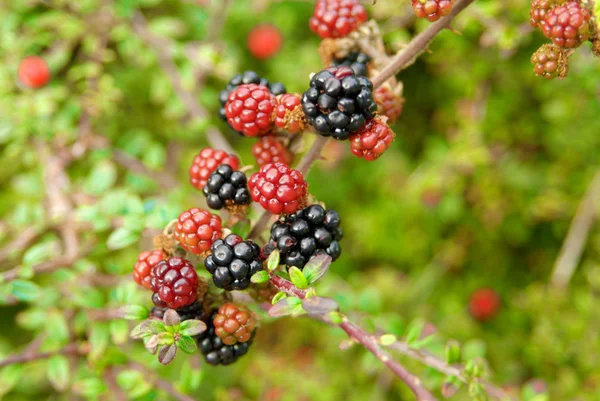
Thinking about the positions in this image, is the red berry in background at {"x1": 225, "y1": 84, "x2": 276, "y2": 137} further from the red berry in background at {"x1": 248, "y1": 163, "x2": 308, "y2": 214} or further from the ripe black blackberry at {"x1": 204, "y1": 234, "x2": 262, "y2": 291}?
the ripe black blackberry at {"x1": 204, "y1": 234, "x2": 262, "y2": 291}

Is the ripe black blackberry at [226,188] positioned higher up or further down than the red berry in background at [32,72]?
higher up

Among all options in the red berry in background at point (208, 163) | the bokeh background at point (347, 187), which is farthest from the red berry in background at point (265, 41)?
the red berry in background at point (208, 163)

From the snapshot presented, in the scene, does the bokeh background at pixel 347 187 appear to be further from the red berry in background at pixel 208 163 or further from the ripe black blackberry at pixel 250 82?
the ripe black blackberry at pixel 250 82

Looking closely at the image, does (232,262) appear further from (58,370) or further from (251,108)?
(58,370)

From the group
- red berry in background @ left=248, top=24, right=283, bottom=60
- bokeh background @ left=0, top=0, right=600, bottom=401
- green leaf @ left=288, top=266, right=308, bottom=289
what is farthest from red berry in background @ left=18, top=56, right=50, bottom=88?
green leaf @ left=288, top=266, right=308, bottom=289

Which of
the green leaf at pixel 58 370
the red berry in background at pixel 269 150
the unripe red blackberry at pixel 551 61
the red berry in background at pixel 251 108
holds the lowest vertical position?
the green leaf at pixel 58 370

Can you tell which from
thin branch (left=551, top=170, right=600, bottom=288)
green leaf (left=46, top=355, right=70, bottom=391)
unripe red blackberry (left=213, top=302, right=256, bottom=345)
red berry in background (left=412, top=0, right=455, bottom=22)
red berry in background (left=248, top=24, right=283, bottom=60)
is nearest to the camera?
red berry in background (left=412, top=0, right=455, bottom=22)
